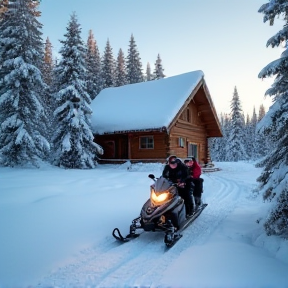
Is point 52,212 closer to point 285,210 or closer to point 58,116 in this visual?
point 285,210

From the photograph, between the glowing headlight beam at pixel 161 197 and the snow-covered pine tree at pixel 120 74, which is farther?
the snow-covered pine tree at pixel 120 74

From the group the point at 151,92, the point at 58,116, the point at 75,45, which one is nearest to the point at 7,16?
the point at 75,45

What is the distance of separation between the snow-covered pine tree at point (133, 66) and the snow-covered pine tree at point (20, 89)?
2631cm

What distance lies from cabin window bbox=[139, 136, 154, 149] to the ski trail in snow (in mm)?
14900

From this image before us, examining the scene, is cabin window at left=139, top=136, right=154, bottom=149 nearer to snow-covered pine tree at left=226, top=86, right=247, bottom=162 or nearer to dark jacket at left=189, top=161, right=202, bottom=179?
dark jacket at left=189, top=161, right=202, bottom=179

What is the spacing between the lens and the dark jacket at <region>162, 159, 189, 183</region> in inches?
258

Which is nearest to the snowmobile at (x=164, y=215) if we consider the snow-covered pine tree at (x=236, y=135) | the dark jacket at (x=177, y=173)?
the dark jacket at (x=177, y=173)

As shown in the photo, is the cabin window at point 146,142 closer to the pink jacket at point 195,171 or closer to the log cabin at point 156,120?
the log cabin at point 156,120

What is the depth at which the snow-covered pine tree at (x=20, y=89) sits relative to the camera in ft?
54.9

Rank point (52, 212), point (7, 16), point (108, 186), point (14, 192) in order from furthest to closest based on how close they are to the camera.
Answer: point (7, 16) < point (108, 186) < point (14, 192) < point (52, 212)

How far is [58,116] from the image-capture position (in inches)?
803

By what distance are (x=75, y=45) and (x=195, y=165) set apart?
17.0 m

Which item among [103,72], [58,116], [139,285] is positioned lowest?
[139,285]

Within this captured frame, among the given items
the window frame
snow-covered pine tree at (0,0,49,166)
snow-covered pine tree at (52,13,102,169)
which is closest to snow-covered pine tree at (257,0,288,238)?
snow-covered pine tree at (0,0,49,166)
